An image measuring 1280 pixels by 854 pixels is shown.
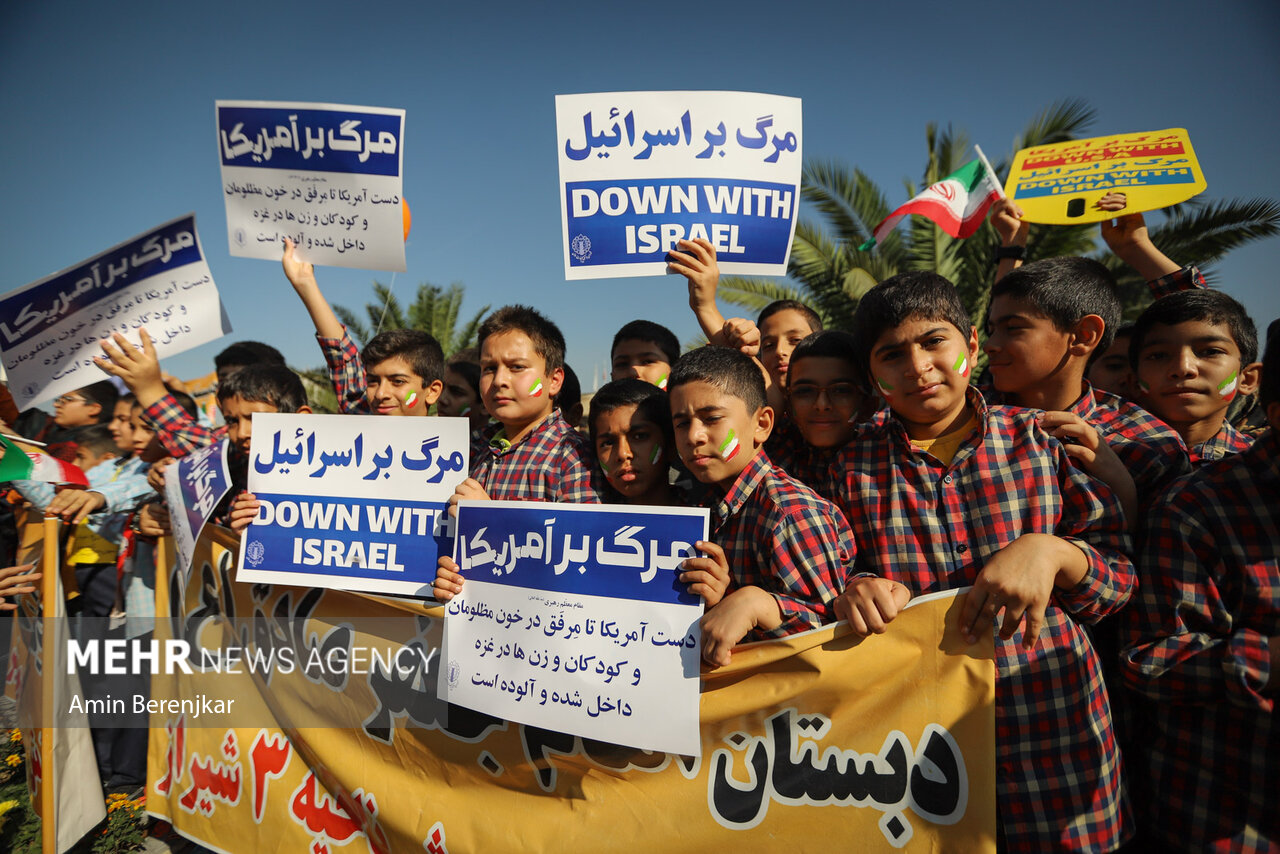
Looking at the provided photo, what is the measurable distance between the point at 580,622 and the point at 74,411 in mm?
4616

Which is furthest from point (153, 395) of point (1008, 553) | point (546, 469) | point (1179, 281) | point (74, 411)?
point (1179, 281)

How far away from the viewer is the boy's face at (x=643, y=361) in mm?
4074

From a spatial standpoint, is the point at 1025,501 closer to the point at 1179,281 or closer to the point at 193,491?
the point at 1179,281

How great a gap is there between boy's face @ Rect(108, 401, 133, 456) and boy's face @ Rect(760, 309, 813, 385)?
13.4 feet

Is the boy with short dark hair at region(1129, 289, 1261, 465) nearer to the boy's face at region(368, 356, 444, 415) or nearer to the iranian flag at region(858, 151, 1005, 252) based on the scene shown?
the iranian flag at region(858, 151, 1005, 252)

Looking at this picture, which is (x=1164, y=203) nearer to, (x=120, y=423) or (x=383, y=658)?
(x=383, y=658)

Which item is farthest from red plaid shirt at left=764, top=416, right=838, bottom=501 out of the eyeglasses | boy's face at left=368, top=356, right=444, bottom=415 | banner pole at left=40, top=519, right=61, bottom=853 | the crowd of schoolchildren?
banner pole at left=40, top=519, right=61, bottom=853

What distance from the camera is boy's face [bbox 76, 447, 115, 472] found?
4535 mm

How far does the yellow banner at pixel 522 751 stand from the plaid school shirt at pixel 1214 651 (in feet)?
1.58

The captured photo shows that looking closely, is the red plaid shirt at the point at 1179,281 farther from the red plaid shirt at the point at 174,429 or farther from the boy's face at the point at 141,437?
the boy's face at the point at 141,437

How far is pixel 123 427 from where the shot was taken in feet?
15.2

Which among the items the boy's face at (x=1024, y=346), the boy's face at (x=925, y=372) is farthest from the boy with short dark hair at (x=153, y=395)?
the boy's face at (x=1024, y=346)

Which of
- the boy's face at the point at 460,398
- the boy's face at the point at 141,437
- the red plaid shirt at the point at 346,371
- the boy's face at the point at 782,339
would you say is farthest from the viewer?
the boy's face at the point at 460,398

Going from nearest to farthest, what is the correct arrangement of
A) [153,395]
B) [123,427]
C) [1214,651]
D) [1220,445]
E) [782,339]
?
[1214,651] → [1220,445] → [782,339] → [153,395] → [123,427]
